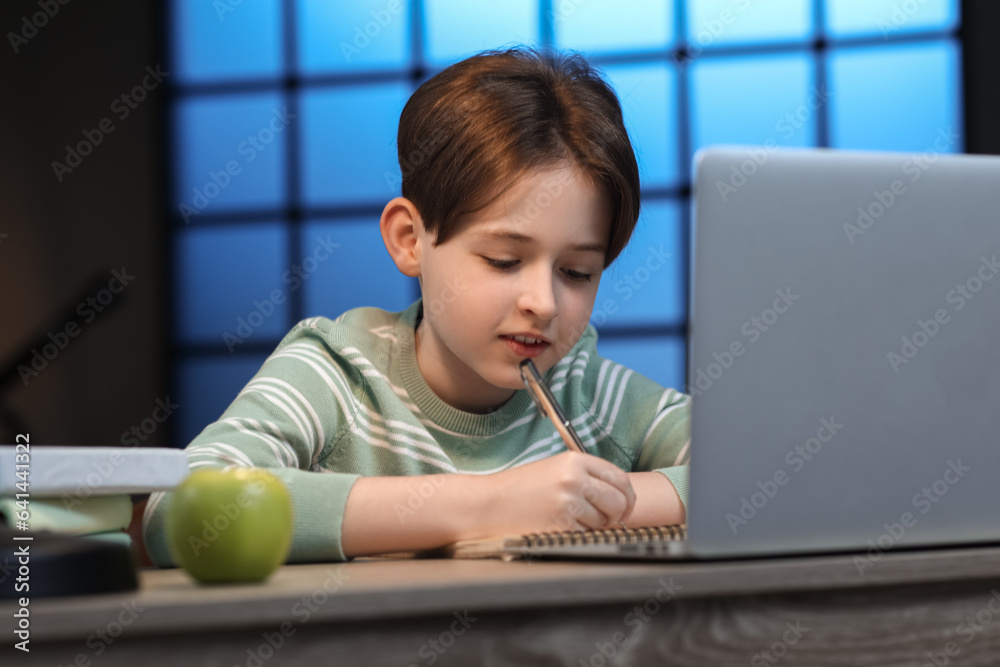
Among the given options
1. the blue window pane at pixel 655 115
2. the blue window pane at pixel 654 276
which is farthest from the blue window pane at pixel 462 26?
the blue window pane at pixel 654 276

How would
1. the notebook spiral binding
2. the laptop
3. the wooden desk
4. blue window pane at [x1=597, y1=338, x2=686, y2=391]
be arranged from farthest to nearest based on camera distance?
blue window pane at [x1=597, y1=338, x2=686, y2=391]
the notebook spiral binding
the laptop
the wooden desk

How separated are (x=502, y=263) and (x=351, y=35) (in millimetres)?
2290

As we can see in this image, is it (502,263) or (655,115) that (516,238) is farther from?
(655,115)

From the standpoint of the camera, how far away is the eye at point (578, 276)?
3.26ft

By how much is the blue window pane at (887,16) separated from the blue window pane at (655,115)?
53 cm

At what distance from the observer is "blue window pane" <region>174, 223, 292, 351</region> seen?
3.00m

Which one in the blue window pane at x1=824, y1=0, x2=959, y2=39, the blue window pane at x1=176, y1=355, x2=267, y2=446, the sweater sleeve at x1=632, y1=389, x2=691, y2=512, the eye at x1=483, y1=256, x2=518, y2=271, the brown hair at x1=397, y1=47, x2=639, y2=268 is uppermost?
the blue window pane at x1=824, y1=0, x2=959, y2=39

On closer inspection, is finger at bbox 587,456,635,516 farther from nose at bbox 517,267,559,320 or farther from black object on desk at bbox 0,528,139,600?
black object on desk at bbox 0,528,139,600

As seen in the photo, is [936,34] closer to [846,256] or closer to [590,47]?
[590,47]

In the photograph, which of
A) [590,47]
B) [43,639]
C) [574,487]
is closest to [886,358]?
[574,487]

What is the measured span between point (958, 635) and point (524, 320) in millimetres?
552

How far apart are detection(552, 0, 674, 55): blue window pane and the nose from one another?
7.09ft

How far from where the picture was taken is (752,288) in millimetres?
486

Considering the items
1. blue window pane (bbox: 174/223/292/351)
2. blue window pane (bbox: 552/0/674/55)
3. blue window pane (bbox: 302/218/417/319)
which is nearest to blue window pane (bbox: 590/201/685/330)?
blue window pane (bbox: 552/0/674/55)
